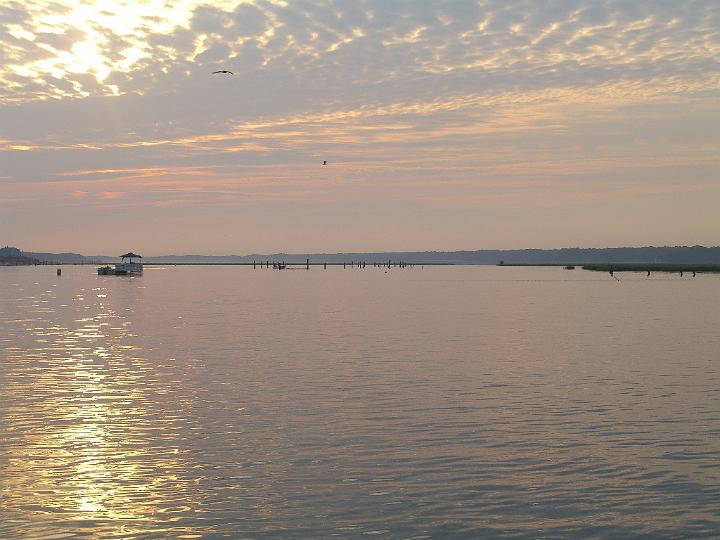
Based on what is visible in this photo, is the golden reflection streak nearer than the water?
No

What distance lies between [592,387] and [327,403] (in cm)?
959

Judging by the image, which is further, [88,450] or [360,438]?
[360,438]

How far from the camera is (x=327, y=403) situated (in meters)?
26.6

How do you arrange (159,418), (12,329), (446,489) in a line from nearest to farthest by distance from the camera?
(446,489)
(159,418)
(12,329)

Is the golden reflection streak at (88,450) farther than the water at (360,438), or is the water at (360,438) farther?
the golden reflection streak at (88,450)

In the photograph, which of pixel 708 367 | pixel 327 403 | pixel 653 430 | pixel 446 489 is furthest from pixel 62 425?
pixel 708 367

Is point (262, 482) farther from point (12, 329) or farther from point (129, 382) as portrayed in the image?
point (12, 329)

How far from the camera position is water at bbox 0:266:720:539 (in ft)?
50.1

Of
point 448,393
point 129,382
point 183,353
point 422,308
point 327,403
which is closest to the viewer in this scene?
point 327,403

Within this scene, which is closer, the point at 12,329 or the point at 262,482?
the point at 262,482

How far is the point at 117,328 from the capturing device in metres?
56.3

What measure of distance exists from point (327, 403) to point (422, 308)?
50022 mm

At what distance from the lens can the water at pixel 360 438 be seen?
15273mm

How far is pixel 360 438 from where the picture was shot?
2155 cm
